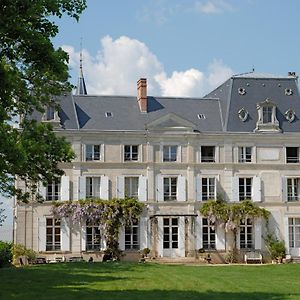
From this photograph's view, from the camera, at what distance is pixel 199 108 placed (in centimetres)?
3772

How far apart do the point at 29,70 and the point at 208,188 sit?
67.9ft

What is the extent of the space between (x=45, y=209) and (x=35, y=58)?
2082cm

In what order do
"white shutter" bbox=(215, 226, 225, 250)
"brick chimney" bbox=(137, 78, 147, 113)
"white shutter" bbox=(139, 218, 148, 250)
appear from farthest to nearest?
"brick chimney" bbox=(137, 78, 147, 113)
"white shutter" bbox=(215, 226, 225, 250)
"white shutter" bbox=(139, 218, 148, 250)

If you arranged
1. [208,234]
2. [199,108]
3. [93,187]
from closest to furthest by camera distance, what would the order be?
[93,187], [208,234], [199,108]

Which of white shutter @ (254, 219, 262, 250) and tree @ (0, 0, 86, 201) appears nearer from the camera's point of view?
tree @ (0, 0, 86, 201)

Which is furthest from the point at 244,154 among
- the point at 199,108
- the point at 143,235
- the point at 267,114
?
the point at 143,235

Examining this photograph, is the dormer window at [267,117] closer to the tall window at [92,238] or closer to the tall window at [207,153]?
the tall window at [207,153]

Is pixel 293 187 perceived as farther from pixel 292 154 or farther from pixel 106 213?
pixel 106 213

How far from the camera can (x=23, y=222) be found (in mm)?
33844

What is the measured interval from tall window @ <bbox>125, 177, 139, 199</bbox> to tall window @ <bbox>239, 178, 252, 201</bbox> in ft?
18.1

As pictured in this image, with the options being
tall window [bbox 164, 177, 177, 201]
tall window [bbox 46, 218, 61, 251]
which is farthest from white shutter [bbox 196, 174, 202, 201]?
tall window [bbox 46, 218, 61, 251]

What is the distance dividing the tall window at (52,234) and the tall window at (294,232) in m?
12.2

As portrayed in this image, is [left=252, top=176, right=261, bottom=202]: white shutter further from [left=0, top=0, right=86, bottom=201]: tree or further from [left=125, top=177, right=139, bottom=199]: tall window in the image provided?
[left=0, top=0, right=86, bottom=201]: tree

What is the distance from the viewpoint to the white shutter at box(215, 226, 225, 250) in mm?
34938
